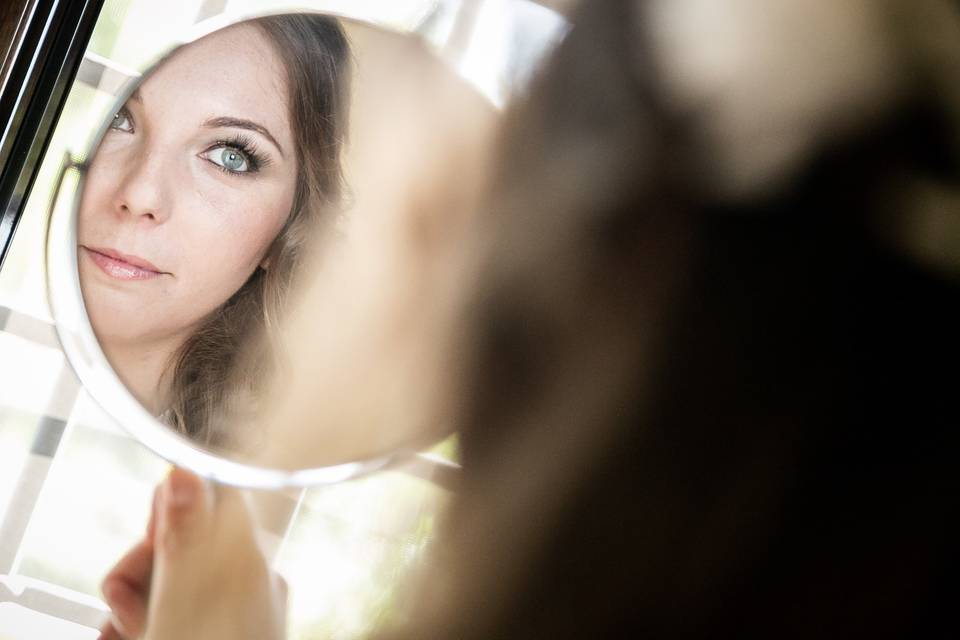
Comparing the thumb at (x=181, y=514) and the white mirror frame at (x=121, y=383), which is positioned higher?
the white mirror frame at (x=121, y=383)

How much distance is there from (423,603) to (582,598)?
0.10m

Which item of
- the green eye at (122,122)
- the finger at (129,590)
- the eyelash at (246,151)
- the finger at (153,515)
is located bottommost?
the finger at (129,590)

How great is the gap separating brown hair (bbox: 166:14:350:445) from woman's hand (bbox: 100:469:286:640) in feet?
0.13

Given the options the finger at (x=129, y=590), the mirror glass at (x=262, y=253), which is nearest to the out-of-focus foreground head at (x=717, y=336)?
the mirror glass at (x=262, y=253)

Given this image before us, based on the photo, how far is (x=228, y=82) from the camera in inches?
17.9

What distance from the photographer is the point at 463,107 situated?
1.53 feet

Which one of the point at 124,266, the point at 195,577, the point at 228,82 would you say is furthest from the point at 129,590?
the point at 228,82

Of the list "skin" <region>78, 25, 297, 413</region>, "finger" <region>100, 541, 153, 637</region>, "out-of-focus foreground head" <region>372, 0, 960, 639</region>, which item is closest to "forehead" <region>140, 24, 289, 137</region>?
"skin" <region>78, 25, 297, 413</region>

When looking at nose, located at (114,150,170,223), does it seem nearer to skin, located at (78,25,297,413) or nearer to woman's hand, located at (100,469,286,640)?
skin, located at (78,25,297,413)

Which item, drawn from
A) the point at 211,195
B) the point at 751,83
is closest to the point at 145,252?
the point at 211,195

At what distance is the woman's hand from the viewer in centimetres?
45

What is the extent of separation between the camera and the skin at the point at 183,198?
0.45 metres

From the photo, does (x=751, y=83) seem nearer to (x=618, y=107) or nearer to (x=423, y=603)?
(x=618, y=107)

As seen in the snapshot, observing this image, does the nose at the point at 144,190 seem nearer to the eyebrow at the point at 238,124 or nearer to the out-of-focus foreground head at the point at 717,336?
the eyebrow at the point at 238,124
